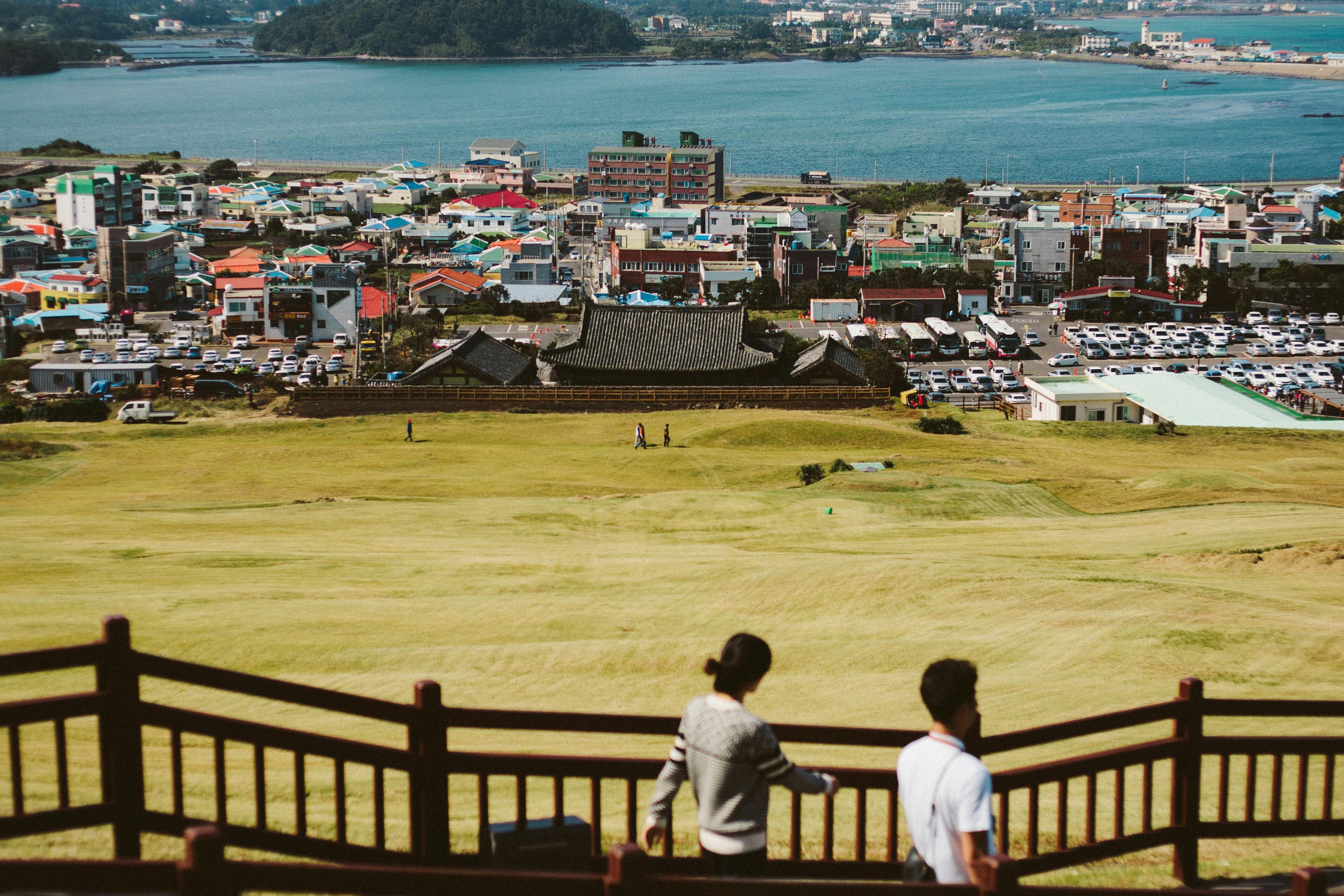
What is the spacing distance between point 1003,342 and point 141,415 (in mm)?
35955

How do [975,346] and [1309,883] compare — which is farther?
[975,346]

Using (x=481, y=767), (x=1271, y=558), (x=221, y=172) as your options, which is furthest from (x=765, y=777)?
(x=221, y=172)

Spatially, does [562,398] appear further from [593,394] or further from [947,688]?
[947,688]

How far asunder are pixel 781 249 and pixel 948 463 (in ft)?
152

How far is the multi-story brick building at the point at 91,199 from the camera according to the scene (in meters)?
90.4

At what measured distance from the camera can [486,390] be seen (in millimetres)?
34250

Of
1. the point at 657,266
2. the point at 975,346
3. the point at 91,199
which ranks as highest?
the point at 91,199

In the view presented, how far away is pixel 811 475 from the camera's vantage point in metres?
23.4

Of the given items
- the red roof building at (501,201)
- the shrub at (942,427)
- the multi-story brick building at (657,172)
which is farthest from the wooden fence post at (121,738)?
the multi-story brick building at (657,172)

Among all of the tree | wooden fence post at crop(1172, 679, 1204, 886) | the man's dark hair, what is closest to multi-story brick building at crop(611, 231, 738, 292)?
the tree

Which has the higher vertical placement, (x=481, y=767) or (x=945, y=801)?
(x=945, y=801)

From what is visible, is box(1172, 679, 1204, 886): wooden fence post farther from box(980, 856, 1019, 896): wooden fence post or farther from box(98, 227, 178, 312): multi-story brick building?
box(98, 227, 178, 312): multi-story brick building

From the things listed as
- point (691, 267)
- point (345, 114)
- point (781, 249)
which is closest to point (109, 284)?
point (691, 267)

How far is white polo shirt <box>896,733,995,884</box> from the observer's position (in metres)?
4.44
